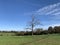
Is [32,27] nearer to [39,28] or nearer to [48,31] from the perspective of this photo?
[39,28]

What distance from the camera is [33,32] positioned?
57.8 m

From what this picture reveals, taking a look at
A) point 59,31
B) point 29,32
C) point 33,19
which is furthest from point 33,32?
point 59,31

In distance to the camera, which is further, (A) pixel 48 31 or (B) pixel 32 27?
(B) pixel 32 27

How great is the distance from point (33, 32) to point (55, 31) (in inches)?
366

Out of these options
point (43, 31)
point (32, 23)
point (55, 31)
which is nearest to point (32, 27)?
point (32, 23)

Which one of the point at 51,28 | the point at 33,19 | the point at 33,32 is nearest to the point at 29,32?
the point at 33,32

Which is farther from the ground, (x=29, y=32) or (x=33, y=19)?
(x=33, y=19)

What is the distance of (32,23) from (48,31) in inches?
321

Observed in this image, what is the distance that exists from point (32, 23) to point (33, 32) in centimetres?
417

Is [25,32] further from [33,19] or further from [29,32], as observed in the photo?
[33,19]

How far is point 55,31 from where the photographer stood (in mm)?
56812

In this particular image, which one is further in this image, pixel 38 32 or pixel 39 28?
pixel 39 28

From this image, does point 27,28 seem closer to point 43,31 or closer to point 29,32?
point 29,32

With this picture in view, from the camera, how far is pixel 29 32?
5850 cm
